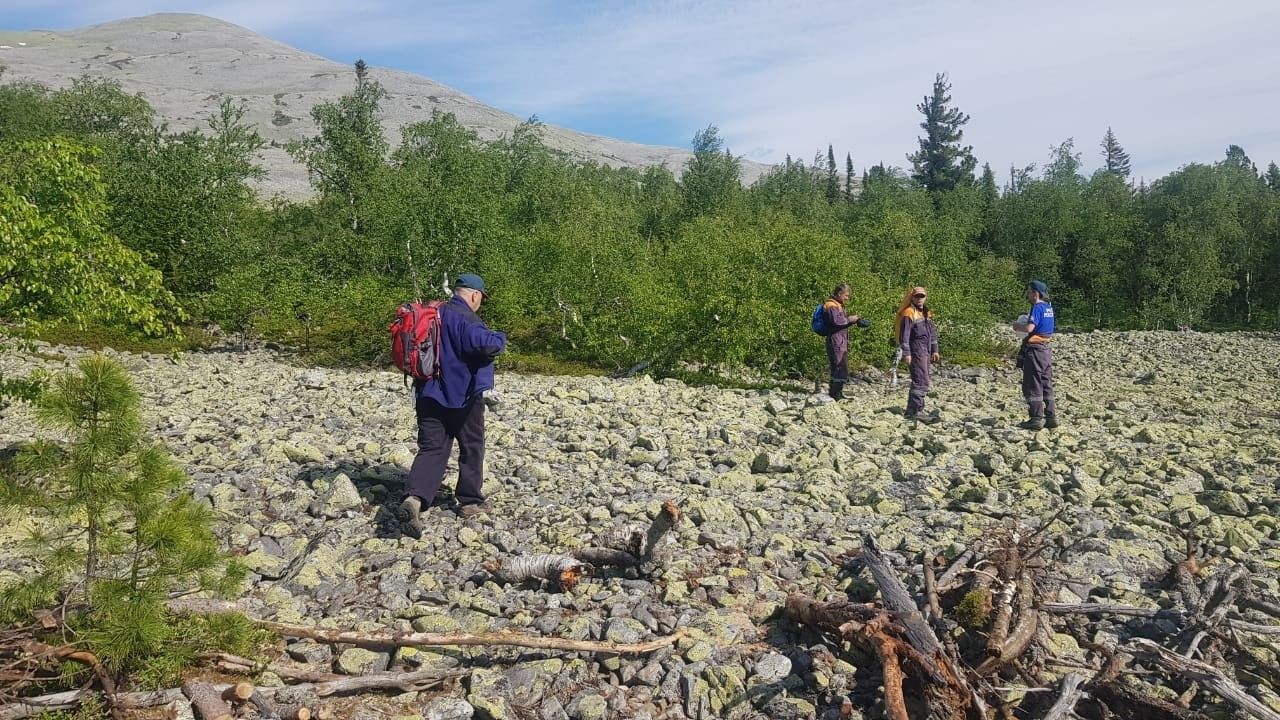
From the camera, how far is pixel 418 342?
25.8ft

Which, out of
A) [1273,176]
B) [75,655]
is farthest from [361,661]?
[1273,176]

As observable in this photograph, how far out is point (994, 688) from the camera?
4.68 m

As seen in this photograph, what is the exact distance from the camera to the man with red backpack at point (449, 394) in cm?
791

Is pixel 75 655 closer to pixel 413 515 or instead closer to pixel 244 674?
pixel 244 674

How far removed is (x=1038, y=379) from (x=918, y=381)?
6.54 feet

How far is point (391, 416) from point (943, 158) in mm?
87612

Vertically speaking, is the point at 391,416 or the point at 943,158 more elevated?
the point at 943,158

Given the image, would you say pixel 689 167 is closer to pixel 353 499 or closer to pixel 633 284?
pixel 633 284

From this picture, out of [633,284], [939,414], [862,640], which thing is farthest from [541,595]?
[633,284]

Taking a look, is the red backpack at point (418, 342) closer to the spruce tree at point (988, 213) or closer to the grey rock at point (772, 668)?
the grey rock at point (772, 668)

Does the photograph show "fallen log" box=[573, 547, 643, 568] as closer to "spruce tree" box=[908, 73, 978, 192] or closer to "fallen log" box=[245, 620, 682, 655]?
"fallen log" box=[245, 620, 682, 655]

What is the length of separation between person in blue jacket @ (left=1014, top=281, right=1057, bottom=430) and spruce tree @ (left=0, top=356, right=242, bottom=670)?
12.8m

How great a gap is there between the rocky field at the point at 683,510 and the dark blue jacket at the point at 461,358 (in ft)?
4.62

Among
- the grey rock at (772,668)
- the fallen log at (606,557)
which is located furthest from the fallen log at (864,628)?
the fallen log at (606,557)
